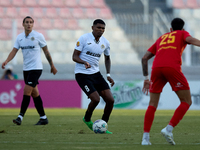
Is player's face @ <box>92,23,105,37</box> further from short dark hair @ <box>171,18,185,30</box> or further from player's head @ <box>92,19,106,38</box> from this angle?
short dark hair @ <box>171,18,185,30</box>

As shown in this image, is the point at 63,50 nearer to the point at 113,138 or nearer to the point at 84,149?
the point at 113,138

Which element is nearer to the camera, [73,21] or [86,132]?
[86,132]

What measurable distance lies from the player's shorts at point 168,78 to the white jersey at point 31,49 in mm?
3664

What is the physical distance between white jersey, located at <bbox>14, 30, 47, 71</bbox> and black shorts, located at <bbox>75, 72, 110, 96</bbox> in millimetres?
1643

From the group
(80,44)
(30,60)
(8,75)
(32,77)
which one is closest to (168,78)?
(80,44)

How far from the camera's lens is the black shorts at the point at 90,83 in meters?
7.04

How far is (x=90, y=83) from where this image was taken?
7.07 metres

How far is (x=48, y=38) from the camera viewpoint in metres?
19.4

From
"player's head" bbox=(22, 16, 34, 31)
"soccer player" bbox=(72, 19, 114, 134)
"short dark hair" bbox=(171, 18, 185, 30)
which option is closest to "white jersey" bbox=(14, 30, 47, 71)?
"player's head" bbox=(22, 16, 34, 31)

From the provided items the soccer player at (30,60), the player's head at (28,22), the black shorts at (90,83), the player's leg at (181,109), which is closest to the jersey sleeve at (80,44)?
the black shorts at (90,83)

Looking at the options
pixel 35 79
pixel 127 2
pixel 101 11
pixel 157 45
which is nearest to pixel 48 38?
pixel 101 11

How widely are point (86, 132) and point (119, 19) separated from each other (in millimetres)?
12099

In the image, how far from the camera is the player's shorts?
5410 mm

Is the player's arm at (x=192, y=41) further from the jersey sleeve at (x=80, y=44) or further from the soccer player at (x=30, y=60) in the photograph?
the soccer player at (x=30, y=60)
